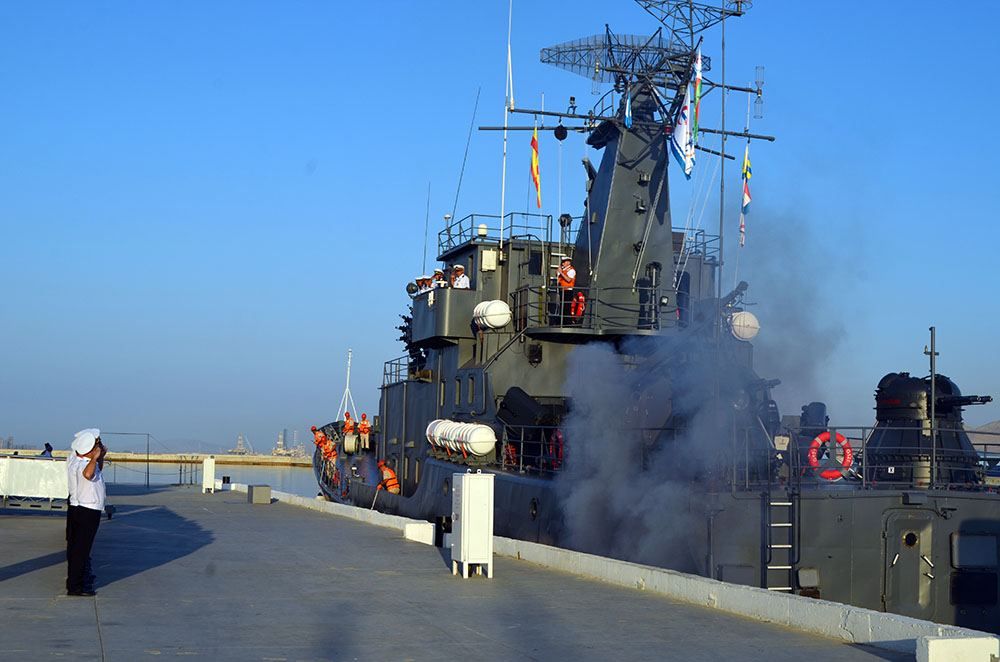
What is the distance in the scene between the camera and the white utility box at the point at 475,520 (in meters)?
12.4

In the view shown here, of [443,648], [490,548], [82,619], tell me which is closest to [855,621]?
[443,648]

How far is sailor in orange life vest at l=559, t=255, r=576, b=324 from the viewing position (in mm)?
22664

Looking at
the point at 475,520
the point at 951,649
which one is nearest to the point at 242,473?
the point at 475,520

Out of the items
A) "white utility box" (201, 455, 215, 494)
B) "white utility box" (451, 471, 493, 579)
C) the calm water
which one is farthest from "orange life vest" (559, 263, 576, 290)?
the calm water

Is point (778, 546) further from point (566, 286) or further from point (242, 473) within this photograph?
point (242, 473)

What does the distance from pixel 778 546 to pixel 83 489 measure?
822 centimetres

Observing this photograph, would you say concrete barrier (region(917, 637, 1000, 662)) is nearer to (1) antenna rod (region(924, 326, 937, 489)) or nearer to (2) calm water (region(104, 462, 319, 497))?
(1) antenna rod (region(924, 326, 937, 489))

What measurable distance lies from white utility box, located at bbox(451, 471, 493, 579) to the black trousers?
3.87 metres

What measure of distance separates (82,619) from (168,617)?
66 centimetres

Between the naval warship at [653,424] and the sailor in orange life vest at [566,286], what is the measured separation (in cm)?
8

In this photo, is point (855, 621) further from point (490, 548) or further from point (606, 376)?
point (606, 376)

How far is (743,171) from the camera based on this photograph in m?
22.0

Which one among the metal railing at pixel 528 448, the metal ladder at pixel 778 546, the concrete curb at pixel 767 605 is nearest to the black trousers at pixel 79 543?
the concrete curb at pixel 767 605

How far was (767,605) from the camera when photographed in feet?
32.2
